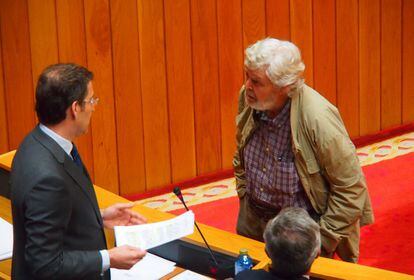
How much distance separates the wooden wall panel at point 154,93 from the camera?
5488 mm

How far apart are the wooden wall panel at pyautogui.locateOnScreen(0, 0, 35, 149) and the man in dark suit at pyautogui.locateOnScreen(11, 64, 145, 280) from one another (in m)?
2.61

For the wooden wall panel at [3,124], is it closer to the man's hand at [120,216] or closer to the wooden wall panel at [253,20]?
the wooden wall panel at [253,20]

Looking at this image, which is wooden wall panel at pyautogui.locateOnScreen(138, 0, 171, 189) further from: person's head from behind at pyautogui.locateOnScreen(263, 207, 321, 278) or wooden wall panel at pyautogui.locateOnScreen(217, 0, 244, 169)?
person's head from behind at pyautogui.locateOnScreen(263, 207, 321, 278)

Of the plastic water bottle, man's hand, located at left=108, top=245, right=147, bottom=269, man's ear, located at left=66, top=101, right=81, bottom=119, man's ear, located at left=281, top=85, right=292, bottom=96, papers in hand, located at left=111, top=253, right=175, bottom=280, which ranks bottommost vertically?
papers in hand, located at left=111, top=253, right=175, bottom=280

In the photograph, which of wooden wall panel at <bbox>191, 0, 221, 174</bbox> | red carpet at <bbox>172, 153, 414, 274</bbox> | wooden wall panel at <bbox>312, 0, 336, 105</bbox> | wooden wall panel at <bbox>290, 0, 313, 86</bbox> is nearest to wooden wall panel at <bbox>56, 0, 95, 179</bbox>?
wooden wall panel at <bbox>191, 0, 221, 174</bbox>

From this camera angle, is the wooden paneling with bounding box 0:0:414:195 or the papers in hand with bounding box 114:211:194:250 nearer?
the papers in hand with bounding box 114:211:194:250

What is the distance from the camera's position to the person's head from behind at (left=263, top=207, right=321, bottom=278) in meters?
2.20

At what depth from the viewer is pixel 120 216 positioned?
9.30 feet

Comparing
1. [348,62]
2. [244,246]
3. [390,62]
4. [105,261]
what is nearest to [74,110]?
[105,261]

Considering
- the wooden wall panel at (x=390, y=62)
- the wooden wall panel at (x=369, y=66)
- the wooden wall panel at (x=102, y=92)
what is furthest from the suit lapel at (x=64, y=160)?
the wooden wall panel at (x=390, y=62)

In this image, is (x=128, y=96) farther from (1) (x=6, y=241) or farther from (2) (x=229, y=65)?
(1) (x=6, y=241)

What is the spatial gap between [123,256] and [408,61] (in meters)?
5.06

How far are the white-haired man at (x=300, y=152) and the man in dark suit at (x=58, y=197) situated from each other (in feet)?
2.68

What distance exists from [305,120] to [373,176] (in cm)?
306
